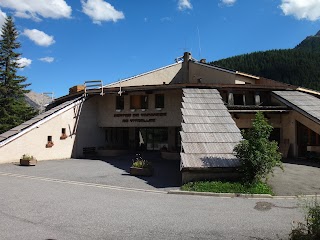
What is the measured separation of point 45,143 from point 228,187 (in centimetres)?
1677

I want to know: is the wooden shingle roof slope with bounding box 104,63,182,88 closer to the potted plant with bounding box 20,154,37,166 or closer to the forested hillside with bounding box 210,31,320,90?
the potted plant with bounding box 20,154,37,166

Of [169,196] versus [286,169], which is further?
[286,169]

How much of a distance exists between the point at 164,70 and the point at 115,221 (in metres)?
28.7

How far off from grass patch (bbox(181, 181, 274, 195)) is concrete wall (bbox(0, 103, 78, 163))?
14356 millimetres

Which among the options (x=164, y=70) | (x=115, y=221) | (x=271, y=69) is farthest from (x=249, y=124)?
(x=271, y=69)

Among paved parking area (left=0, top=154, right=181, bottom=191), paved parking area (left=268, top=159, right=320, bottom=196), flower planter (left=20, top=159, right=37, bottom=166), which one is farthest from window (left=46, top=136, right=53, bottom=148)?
paved parking area (left=268, top=159, right=320, bottom=196)

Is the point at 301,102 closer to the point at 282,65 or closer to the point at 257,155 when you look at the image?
the point at 257,155

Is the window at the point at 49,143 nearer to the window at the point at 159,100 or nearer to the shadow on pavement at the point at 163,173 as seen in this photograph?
the shadow on pavement at the point at 163,173

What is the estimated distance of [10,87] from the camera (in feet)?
169

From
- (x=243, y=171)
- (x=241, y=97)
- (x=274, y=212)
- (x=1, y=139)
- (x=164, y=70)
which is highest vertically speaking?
(x=164, y=70)

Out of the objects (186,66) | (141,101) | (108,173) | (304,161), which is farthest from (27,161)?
(186,66)

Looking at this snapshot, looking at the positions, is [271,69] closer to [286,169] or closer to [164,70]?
[164,70]

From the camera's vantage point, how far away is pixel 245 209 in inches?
460

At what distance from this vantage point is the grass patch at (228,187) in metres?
14.2
